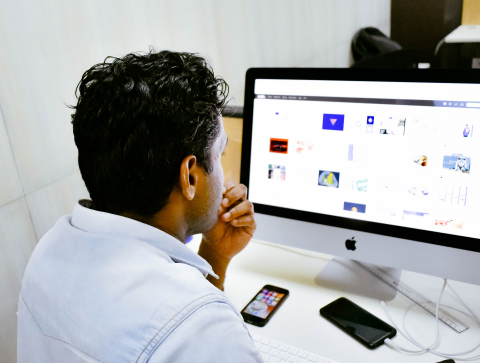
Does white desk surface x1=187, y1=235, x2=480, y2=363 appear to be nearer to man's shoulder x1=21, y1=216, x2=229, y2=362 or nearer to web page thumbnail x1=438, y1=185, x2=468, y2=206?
web page thumbnail x1=438, y1=185, x2=468, y2=206

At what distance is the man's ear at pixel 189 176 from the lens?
68 cm

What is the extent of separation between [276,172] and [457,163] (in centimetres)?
43

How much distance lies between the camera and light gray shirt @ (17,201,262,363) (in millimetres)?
502

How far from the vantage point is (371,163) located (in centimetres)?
94

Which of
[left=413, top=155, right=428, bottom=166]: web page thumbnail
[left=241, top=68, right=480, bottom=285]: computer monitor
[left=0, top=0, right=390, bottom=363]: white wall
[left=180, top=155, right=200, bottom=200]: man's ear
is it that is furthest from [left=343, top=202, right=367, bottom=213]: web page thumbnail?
[left=0, top=0, right=390, bottom=363]: white wall

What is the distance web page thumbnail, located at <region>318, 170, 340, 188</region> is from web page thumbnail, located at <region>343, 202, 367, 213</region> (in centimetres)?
5

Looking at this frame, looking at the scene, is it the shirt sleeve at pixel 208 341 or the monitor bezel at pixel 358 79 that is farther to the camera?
the monitor bezel at pixel 358 79

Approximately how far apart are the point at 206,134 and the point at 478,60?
3.33 metres


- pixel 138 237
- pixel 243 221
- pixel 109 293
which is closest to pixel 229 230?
pixel 243 221

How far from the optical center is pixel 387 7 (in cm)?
416

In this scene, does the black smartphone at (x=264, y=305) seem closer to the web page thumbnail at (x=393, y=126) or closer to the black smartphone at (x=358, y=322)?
the black smartphone at (x=358, y=322)

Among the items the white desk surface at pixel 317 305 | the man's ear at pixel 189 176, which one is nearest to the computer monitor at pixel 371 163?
the white desk surface at pixel 317 305

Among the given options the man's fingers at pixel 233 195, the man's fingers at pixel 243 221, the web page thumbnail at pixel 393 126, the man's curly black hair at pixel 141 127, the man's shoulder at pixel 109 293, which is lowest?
the man's fingers at pixel 243 221

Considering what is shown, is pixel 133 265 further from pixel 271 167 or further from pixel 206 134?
pixel 271 167
